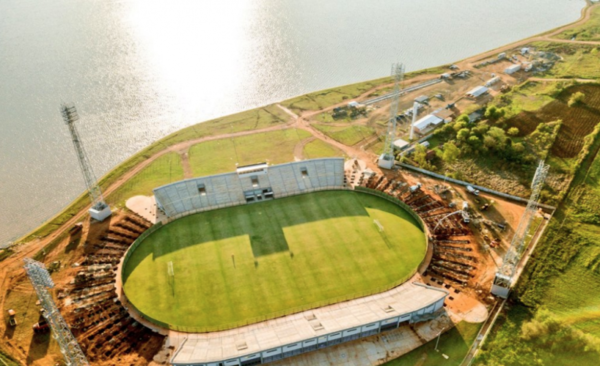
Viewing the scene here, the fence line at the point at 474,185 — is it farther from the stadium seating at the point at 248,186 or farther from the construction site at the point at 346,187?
the stadium seating at the point at 248,186

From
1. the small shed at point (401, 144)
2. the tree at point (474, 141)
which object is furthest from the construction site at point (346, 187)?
the tree at point (474, 141)

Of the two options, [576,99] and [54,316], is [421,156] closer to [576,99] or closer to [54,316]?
[576,99]

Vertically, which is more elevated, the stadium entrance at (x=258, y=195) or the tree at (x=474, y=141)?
the tree at (x=474, y=141)

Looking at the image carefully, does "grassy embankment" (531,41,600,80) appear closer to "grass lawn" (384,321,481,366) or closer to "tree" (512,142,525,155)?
"tree" (512,142,525,155)

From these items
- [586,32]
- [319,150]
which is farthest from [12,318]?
[586,32]

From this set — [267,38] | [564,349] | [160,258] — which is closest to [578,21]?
[267,38]

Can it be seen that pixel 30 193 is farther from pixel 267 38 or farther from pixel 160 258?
pixel 267 38

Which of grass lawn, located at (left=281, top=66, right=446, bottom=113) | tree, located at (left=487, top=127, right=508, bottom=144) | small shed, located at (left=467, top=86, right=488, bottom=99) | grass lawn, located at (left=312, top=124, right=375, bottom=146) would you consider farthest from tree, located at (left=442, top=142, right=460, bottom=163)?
grass lawn, located at (left=281, top=66, right=446, bottom=113)
